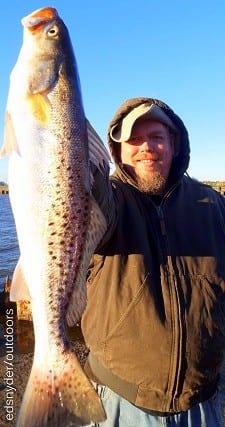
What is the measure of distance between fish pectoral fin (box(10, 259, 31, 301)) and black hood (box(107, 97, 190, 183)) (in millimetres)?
1548

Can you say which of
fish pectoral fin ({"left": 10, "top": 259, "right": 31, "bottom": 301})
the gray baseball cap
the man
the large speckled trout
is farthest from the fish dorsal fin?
the gray baseball cap

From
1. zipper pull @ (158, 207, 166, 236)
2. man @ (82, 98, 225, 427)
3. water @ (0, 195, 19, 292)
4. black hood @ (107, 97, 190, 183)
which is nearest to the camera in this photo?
man @ (82, 98, 225, 427)

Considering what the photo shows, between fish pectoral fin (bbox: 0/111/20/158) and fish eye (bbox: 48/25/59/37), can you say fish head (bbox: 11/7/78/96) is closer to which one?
fish eye (bbox: 48/25/59/37)

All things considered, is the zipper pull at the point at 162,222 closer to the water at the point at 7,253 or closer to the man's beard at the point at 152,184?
the man's beard at the point at 152,184

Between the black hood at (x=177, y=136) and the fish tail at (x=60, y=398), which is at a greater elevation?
the black hood at (x=177, y=136)

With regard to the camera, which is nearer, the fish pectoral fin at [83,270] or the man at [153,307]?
the fish pectoral fin at [83,270]

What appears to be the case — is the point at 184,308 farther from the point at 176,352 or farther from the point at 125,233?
the point at 125,233

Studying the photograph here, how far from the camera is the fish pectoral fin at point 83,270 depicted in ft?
9.31

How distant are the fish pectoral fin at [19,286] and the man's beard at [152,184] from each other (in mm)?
1415

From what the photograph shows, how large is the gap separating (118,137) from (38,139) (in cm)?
140

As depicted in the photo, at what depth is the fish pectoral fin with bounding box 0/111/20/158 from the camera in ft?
8.59

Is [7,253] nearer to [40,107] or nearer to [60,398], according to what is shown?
[60,398]

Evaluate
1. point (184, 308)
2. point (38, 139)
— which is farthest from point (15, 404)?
point (38, 139)

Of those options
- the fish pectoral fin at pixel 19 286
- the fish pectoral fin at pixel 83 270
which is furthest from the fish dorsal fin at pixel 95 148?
the fish pectoral fin at pixel 19 286
